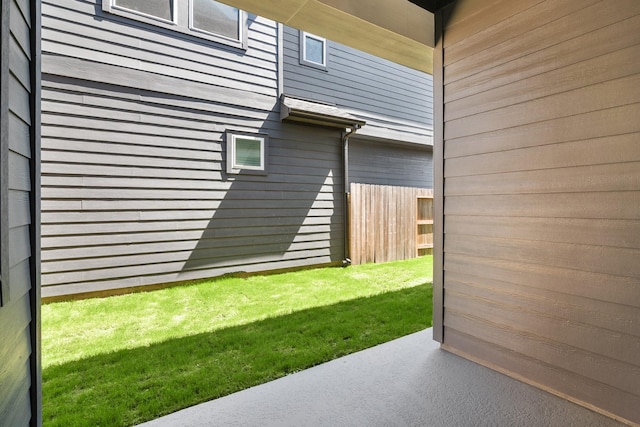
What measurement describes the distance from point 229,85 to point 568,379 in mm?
4649

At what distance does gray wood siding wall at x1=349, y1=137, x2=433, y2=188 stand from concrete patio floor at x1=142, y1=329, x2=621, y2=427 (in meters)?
4.38

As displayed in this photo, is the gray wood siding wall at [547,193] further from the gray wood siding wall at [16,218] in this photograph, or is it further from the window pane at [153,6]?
the window pane at [153,6]

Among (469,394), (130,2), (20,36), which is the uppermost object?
(130,2)

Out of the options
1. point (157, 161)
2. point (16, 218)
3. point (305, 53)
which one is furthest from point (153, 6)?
point (16, 218)

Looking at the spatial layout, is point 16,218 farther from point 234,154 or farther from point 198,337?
point 234,154

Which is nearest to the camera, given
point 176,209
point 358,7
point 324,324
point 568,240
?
point 568,240

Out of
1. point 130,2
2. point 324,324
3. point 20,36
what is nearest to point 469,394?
point 324,324

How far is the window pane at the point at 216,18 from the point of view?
4.27 metres

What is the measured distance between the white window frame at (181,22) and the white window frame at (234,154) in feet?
4.07

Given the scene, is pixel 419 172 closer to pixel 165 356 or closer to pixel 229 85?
pixel 229 85

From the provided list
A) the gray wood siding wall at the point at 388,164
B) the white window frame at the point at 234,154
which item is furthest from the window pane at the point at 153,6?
the gray wood siding wall at the point at 388,164

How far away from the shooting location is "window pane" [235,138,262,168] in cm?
457

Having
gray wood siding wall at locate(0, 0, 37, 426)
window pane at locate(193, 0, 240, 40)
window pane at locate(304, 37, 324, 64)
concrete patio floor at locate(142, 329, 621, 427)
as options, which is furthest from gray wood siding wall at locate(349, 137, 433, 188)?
gray wood siding wall at locate(0, 0, 37, 426)

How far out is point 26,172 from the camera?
108 cm
